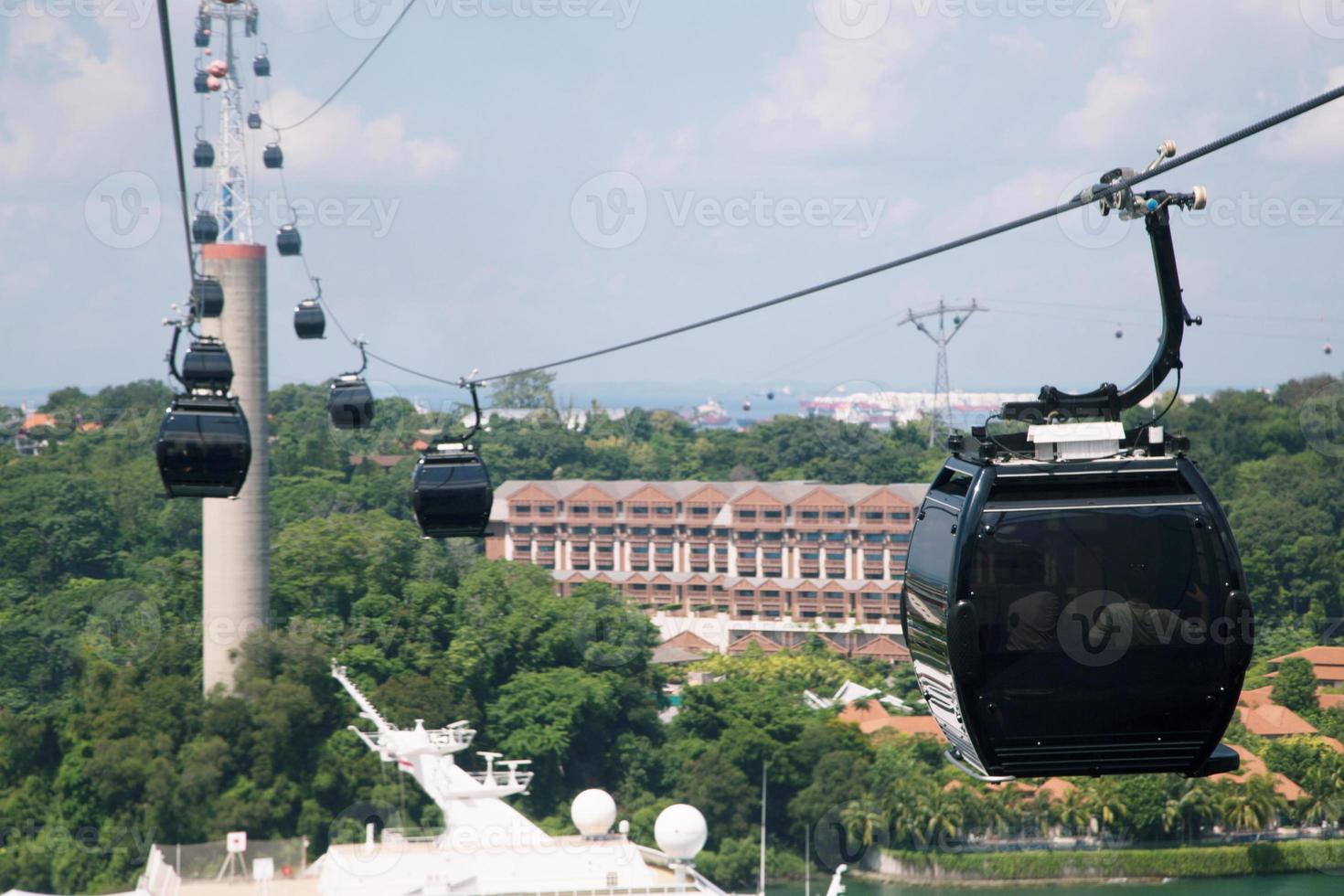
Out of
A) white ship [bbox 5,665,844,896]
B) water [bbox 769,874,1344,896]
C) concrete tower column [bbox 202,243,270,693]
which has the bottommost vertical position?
water [bbox 769,874,1344,896]

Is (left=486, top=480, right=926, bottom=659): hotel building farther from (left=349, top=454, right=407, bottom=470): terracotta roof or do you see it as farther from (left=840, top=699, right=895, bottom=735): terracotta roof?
(left=840, top=699, right=895, bottom=735): terracotta roof

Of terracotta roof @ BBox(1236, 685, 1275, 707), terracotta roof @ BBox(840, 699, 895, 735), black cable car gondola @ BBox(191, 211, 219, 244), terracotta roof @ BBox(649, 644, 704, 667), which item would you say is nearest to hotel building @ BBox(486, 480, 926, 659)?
terracotta roof @ BBox(649, 644, 704, 667)

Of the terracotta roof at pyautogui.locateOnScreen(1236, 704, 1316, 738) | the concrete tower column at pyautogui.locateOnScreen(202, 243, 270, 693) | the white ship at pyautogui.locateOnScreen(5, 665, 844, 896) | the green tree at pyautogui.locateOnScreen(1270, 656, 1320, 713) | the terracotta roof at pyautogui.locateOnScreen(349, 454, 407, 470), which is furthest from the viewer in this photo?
the terracotta roof at pyautogui.locateOnScreen(349, 454, 407, 470)

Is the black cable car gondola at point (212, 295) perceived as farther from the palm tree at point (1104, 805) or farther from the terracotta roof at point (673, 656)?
the terracotta roof at point (673, 656)

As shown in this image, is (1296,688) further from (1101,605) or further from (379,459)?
(379,459)

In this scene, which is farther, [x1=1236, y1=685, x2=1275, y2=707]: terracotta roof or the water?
[x1=1236, y1=685, x2=1275, y2=707]: terracotta roof

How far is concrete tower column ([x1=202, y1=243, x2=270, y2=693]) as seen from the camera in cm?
3703

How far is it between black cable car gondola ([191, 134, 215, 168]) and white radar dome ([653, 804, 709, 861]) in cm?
1977

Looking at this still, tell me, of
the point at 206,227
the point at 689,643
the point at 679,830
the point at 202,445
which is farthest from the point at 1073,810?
the point at 202,445

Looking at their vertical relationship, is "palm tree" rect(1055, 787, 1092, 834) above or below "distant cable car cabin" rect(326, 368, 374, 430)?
below

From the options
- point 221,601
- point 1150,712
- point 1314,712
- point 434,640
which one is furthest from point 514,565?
point 1150,712

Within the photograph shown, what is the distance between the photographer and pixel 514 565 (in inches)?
1737

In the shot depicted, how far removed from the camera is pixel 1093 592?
550 cm

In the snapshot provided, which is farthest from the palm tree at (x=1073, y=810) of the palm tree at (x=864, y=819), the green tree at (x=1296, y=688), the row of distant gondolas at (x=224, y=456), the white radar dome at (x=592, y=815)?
the row of distant gondolas at (x=224, y=456)
